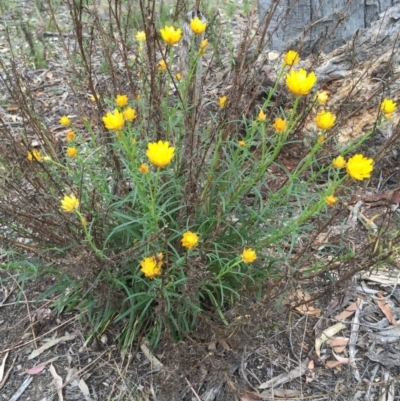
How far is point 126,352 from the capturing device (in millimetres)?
2186

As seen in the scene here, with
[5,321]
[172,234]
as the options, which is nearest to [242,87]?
[172,234]

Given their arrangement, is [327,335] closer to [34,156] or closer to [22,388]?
[22,388]

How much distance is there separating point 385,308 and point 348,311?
195 mm

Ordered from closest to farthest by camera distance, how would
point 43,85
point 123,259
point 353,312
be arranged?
point 123,259 < point 353,312 < point 43,85

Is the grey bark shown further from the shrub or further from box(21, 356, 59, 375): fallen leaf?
box(21, 356, 59, 375): fallen leaf

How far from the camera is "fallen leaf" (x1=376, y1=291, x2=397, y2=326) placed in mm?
2328

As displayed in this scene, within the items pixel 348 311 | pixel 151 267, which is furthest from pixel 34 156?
pixel 348 311

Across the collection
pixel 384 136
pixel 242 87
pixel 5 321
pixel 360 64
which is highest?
pixel 242 87

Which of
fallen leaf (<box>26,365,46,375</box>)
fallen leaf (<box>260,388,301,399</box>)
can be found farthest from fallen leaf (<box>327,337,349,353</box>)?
fallen leaf (<box>26,365,46,375</box>)

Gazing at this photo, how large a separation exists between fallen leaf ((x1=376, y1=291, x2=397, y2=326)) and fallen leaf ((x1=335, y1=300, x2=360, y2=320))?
4.6 inches

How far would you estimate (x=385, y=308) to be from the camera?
7.85 feet

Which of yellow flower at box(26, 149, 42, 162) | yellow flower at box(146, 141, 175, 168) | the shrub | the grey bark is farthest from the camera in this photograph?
the grey bark

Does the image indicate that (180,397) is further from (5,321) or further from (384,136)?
(384,136)

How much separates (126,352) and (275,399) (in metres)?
0.72
